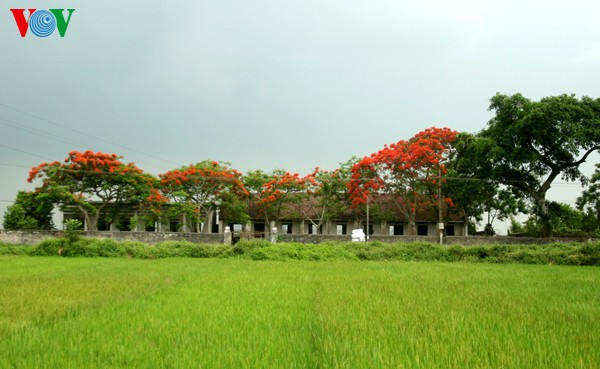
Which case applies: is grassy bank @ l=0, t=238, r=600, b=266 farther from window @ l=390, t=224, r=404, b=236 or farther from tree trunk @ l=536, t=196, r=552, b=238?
window @ l=390, t=224, r=404, b=236

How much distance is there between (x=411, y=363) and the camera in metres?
3.28

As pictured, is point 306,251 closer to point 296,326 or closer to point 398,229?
point 296,326

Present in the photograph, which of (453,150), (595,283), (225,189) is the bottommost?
(595,283)

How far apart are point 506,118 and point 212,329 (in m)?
23.9

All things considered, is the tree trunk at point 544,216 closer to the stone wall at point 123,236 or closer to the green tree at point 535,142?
the green tree at point 535,142

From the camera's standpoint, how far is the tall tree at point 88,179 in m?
25.3

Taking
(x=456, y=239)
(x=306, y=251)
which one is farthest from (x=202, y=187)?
(x=456, y=239)

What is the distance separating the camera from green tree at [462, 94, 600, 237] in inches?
884

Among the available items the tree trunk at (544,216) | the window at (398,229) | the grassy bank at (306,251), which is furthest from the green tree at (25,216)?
the tree trunk at (544,216)

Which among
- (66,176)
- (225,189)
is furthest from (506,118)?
(66,176)

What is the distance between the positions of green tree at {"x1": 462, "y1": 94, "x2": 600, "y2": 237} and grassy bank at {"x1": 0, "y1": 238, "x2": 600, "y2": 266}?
6.32 metres

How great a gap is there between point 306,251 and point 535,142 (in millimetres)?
14096

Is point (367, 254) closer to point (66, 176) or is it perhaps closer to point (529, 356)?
point (529, 356)

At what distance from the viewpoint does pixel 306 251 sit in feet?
61.2
